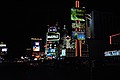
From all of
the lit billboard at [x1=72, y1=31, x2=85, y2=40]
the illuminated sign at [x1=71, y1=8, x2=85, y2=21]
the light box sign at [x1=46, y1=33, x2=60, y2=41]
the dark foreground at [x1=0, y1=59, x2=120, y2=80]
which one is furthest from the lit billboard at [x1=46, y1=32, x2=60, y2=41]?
the dark foreground at [x1=0, y1=59, x2=120, y2=80]

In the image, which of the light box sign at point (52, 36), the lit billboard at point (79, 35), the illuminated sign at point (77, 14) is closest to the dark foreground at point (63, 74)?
the lit billboard at point (79, 35)

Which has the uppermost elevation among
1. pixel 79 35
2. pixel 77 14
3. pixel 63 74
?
pixel 77 14

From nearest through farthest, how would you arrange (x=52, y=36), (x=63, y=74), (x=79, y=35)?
(x=63, y=74), (x=79, y=35), (x=52, y=36)

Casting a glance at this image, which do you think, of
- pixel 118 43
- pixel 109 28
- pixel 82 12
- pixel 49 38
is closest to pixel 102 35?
pixel 109 28

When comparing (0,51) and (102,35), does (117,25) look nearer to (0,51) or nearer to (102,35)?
(102,35)

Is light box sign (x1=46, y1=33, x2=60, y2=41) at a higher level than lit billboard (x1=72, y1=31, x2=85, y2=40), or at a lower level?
higher

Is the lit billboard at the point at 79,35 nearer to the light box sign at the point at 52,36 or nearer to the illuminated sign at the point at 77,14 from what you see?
the illuminated sign at the point at 77,14

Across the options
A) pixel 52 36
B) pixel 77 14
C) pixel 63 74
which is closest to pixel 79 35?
pixel 77 14

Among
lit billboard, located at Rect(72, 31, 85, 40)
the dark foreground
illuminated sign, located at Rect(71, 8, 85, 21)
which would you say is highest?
illuminated sign, located at Rect(71, 8, 85, 21)

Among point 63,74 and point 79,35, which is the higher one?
point 79,35

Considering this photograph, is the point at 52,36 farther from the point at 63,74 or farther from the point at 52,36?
the point at 63,74

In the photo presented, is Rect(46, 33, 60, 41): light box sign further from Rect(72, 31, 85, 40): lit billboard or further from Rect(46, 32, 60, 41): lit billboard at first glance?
Rect(72, 31, 85, 40): lit billboard

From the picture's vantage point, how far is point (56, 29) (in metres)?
132

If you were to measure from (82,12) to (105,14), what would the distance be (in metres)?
68.6
